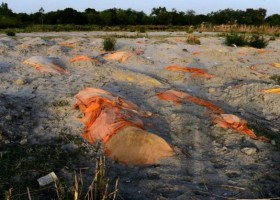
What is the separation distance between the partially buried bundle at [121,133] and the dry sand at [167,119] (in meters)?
0.12

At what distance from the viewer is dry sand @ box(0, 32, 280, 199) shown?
11.9 ft

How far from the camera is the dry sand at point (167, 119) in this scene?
3.64 meters

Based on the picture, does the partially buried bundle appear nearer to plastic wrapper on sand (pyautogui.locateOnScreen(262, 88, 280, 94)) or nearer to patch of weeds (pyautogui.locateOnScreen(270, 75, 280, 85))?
plastic wrapper on sand (pyautogui.locateOnScreen(262, 88, 280, 94))

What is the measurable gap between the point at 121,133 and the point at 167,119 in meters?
0.89

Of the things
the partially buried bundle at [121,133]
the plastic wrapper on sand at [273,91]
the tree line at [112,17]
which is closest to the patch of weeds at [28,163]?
the partially buried bundle at [121,133]

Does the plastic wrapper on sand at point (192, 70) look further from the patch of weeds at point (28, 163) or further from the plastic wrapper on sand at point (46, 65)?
the patch of weeds at point (28, 163)

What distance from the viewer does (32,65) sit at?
686 cm

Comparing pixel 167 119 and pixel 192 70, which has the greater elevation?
pixel 192 70

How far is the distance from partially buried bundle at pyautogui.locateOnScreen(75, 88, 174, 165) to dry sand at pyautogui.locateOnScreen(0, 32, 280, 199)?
0.12 meters

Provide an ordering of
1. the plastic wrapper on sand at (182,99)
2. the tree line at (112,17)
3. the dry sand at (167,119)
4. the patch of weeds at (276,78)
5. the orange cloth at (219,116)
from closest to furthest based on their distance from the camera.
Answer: the dry sand at (167,119)
the orange cloth at (219,116)
the plastic wrapper on sand at (182,99)
the patch of weeds at (276,78)
the tree line at (112,17)

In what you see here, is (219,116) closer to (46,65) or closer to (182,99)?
(182,99)

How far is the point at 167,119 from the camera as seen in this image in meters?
4.98

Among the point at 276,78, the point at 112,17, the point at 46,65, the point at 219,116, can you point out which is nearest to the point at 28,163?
the point at 219,116

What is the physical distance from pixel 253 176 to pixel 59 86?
304 cm
